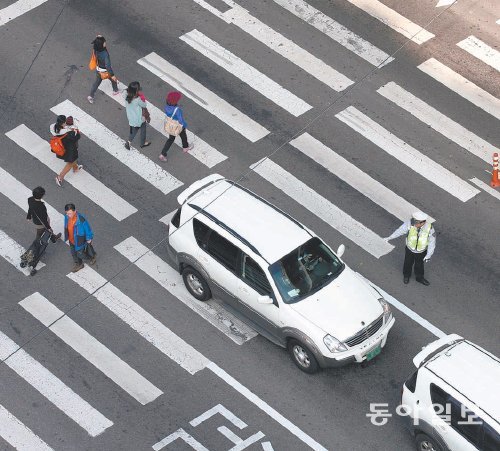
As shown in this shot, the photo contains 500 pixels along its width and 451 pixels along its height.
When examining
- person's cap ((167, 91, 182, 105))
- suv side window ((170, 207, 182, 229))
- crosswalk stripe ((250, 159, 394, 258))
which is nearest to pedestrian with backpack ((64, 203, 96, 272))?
suv side window ((170, 207, 182, 229))

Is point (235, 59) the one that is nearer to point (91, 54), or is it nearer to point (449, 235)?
point (91, 54)

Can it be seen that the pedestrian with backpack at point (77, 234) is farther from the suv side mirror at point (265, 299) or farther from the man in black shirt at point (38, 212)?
the suv side mirror at point (265, 299)

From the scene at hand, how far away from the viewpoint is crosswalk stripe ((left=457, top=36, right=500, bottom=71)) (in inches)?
1117

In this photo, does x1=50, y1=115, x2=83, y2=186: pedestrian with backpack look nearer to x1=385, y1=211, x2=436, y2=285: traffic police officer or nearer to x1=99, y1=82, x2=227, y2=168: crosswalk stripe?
x1=99, y1=82, x2=227, y2=168: crosswalk stripe

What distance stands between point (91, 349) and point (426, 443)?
6264 millimetres

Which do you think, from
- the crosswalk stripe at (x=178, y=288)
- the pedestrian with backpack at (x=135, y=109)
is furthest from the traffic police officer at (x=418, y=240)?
the pedestrian with backpack at (x=135, y=109)

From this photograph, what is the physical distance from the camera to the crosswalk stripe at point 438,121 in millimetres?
26453

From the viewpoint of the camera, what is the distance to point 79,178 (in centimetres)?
2578

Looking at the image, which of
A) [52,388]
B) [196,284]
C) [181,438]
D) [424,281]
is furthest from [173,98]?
[181,438]

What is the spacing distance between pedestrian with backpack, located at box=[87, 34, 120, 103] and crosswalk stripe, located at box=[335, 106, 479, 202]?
502 centimetres

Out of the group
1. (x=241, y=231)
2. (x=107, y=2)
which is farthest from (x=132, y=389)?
(x=107, y=2)

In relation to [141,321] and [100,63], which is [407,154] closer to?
[100,63]

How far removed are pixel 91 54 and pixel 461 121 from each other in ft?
27.7

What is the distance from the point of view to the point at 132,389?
21859 millimetres
